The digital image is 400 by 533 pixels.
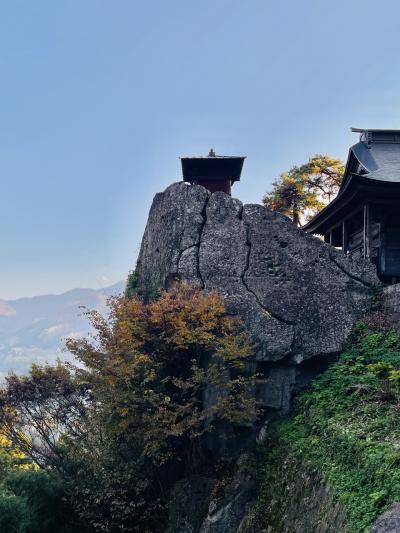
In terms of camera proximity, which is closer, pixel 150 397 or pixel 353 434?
pixel 353 434

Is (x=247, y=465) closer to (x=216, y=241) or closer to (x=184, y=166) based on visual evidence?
(x=216, y=241)

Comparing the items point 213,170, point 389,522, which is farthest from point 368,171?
point 389,522

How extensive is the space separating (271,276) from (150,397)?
484 centimetres

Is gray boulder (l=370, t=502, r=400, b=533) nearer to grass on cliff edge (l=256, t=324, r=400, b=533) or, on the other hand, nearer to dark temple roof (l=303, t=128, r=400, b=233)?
grass on cliff edge (l=256, t=324, r=400, b=533)

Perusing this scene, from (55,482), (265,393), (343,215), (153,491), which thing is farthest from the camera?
(343,215)

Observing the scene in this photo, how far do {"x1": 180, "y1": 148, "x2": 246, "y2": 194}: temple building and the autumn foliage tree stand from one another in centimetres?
864

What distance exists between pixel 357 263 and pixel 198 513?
26.3 feet

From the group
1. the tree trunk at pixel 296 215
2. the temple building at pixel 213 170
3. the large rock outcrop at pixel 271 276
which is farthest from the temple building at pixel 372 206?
the tree trunk at pixel 296 215

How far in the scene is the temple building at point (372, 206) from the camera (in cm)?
1479

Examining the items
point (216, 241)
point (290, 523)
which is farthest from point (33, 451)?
point (290, 523)

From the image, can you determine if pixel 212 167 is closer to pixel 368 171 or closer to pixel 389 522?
pixel 368 171

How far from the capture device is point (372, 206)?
51.4 ft

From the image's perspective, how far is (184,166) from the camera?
2017 centimetres

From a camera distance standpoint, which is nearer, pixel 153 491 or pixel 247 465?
pixel 247 465
